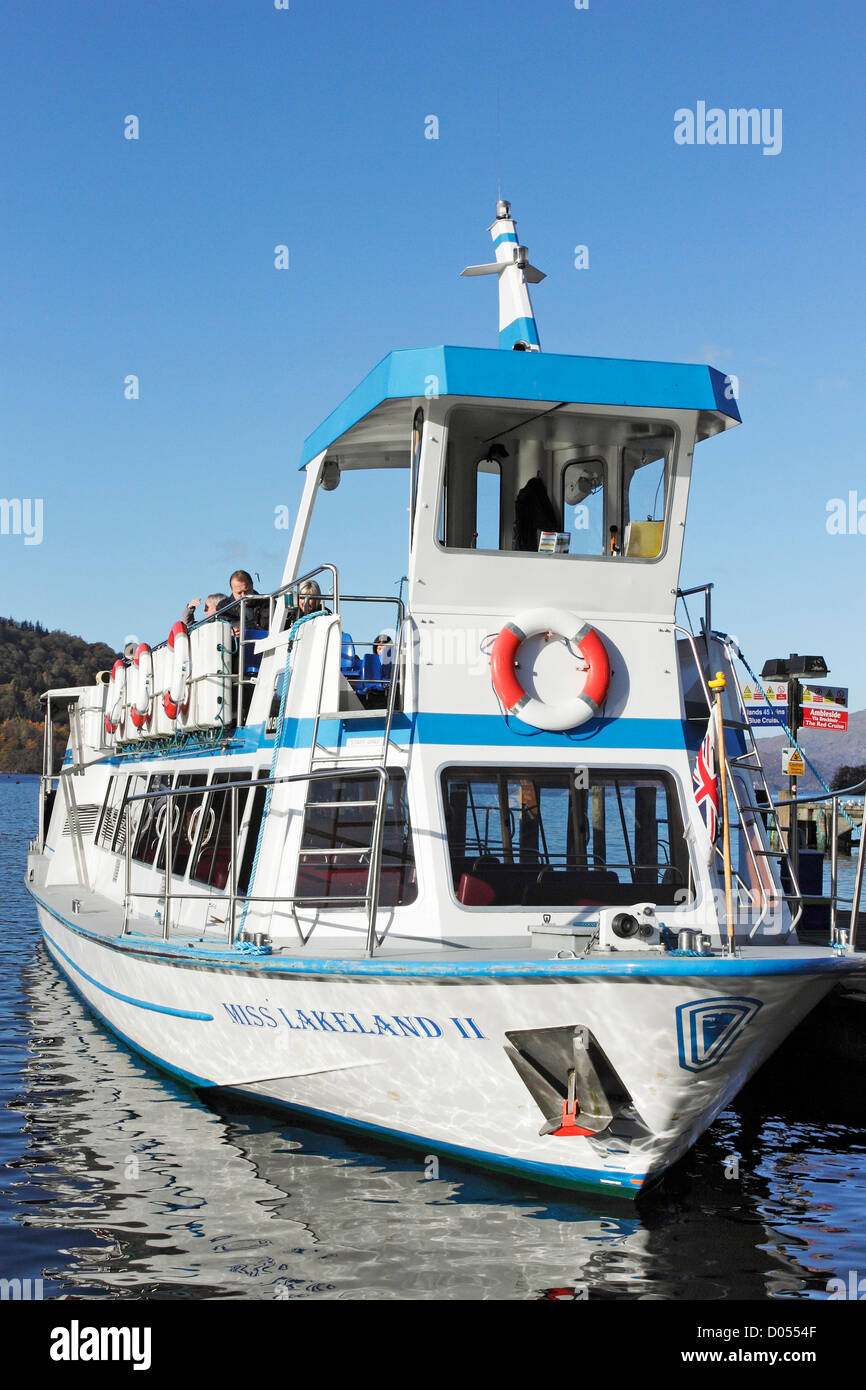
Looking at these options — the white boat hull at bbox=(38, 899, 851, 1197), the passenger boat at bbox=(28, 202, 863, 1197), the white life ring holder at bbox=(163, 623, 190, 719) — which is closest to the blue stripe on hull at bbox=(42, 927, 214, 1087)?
the passenger boat at bbox=(28, 202, 863, 1197)

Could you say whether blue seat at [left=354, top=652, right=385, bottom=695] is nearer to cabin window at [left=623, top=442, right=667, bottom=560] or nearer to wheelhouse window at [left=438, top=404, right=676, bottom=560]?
wheelhouse window at [left=438, top=404, right=676, bottom=560]

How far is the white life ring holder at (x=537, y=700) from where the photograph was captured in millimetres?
8453

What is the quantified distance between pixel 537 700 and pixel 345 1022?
2359mm

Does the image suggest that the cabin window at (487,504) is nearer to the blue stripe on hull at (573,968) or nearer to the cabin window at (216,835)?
the cabin window at (216,835)

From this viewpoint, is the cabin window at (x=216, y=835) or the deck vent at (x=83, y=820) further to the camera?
the deck vent at (x=83, y=820)

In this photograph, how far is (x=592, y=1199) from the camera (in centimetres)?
752

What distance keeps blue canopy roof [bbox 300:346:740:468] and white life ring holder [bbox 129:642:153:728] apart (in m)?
4.48

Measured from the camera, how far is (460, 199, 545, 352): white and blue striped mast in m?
10.4

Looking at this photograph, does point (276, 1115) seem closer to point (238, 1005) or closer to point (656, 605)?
point (238, 1005)

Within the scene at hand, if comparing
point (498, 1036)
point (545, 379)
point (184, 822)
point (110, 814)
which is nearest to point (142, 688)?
point (184, 822)

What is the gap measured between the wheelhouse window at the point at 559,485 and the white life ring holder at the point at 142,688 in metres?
4.44

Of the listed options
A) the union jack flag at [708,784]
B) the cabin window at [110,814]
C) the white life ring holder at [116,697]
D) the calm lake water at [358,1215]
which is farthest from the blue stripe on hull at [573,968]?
the cabin window at [110,814]

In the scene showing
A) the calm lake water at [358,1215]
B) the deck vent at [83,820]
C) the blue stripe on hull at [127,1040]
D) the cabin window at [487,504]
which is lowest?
the calm lake water at [358,1215]

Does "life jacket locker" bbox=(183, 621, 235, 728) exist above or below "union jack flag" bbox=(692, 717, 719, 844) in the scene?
above
